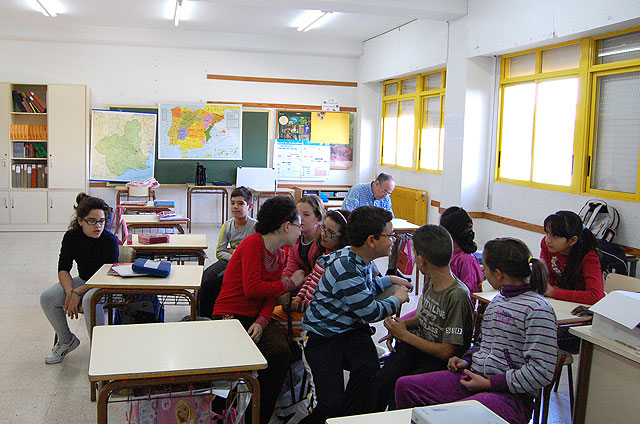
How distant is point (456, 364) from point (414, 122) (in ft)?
23.6

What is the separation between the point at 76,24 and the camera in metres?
9.55

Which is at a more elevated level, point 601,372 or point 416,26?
point 416,26

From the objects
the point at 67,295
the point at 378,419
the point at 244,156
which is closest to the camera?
the point at 378,419

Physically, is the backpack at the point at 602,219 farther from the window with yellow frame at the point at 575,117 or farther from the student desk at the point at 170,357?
the student desk at the point at 170,357

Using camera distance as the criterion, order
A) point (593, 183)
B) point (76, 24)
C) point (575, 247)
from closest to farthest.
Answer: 1. point (575, 247)
2. point (593, 183)
3. point (76, 24)

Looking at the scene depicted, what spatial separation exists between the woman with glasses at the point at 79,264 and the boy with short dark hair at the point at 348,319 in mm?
1751

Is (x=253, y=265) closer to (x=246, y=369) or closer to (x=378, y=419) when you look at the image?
(x=246, y=369)

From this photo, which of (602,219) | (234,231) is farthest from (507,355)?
(602,219)

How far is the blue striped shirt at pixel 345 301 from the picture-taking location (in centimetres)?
267

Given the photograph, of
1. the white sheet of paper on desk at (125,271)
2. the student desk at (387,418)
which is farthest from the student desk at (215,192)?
the student desk at (387,418)

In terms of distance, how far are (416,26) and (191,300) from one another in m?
6.28

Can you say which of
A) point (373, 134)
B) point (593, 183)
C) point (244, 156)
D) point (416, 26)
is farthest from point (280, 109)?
point (593, 183)

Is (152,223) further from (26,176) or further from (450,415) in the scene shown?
(26,176)

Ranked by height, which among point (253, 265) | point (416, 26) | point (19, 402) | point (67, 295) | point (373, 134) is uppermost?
point (416, 26)
